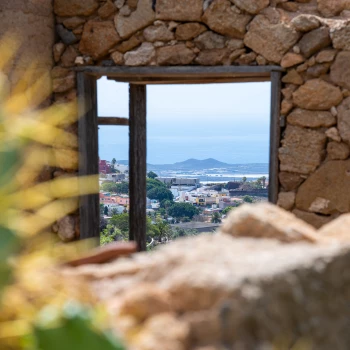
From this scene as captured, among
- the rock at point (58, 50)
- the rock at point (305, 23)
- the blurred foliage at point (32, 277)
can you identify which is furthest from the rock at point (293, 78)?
the blurred foliage at point (32, 277)

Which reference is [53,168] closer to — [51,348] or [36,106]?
[36,106]

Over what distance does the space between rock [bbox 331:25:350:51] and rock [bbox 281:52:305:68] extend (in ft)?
0.82

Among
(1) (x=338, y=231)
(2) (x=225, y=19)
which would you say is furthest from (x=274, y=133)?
(1) (x=338, y=231)

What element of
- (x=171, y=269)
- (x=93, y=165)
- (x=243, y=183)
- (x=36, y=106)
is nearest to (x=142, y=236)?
(x=93, y=165)

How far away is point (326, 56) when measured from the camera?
446cm

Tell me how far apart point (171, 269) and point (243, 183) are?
6.74 metres

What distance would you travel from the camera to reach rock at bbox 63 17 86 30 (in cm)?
500

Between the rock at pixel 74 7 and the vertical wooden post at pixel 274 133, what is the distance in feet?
4.84

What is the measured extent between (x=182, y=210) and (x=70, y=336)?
7.11 metres

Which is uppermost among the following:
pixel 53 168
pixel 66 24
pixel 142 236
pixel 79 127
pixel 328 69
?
pixel 66 24

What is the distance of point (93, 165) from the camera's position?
508 cm

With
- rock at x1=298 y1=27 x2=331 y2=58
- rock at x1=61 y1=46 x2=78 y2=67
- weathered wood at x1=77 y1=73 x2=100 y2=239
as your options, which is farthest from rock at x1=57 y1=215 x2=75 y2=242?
rock at x1=298 y1=27 x2=331 y2=58

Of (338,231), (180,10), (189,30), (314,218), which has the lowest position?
(314,218)

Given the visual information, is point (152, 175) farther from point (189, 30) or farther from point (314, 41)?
point (314, 41)
